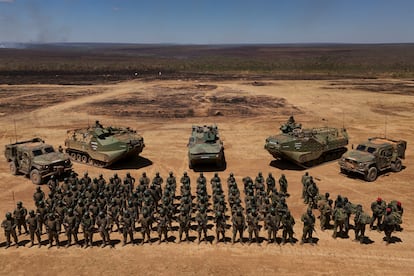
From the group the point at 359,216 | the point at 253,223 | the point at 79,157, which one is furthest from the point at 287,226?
the point at 79,157

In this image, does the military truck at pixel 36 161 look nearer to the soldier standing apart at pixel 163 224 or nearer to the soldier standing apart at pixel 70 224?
the soldier standing apart at pixel 70 224

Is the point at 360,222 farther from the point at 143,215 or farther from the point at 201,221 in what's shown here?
the point at 143,215

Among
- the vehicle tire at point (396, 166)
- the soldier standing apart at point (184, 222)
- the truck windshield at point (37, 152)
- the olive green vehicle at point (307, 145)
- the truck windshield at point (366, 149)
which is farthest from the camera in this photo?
the olive green vehicle at point (307, 145)

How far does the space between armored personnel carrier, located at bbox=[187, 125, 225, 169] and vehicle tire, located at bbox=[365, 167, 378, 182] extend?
24.6 feet

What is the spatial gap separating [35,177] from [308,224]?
13.7 m

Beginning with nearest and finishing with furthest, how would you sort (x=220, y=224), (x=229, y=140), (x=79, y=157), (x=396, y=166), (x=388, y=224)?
(x=388, y=224)
(x=220, y=224)
(x=396, y=166)
(x=79, y=157)
(x=229, y=140)

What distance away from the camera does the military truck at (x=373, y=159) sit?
1989 cm

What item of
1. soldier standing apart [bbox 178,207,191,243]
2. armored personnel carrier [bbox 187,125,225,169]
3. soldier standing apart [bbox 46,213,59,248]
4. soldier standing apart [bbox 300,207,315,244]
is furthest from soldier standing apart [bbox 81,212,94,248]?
armored personnel carrier [bbox 187,125,225,169]

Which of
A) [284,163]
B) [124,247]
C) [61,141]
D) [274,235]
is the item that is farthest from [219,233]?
[61,141]

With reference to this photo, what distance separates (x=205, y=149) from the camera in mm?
21703

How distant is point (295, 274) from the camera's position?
1179cm

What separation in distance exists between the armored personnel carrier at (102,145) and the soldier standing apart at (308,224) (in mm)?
11572

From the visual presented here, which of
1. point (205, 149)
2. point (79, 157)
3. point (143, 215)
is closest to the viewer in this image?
point (143, 215)

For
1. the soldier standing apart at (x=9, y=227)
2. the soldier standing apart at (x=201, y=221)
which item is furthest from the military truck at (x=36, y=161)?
the soldier standing apart at (x=201, y=221)
